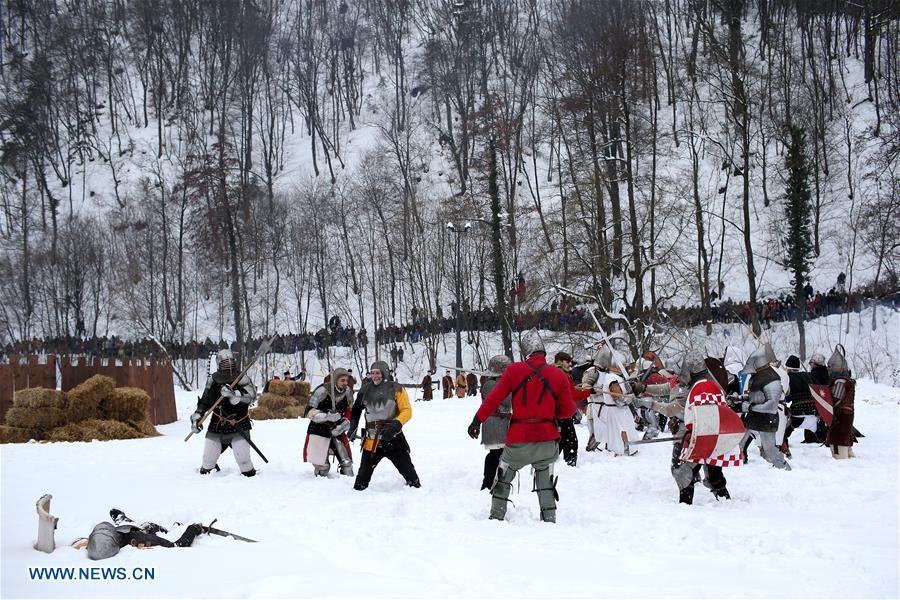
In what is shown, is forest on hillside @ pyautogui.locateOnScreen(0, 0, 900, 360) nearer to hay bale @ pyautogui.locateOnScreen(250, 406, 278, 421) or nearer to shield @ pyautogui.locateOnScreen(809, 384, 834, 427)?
→ hay bale @ pyautogui.locateOnScreen(250, 406, 278, 421)

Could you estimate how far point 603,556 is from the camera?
536cm

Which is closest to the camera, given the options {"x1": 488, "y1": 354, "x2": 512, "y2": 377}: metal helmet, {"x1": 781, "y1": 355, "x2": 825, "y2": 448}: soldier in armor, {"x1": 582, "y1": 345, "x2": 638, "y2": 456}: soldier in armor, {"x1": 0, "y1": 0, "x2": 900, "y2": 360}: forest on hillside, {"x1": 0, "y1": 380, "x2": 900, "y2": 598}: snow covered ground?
{"x1": 0, "y1": 380, "x2": 900, "y2": 598}: snow covered ground

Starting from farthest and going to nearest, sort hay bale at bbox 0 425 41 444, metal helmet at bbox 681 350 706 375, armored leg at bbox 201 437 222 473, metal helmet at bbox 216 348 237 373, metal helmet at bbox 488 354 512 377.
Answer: hay bale at bbox 0 425 41 444, metal helmet at bbox 216 348 237 373, armored leg at bbox 201 437 222 473, metal helmet at bbox 488 354 512 377, metal helmet at bbox 681 350 706 375

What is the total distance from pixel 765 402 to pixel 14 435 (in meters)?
13.3

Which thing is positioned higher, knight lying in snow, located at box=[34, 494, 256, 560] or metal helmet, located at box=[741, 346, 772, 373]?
metal helmet, located at box=[741, 346, 772, 373]

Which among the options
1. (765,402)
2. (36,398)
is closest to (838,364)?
(765,402)

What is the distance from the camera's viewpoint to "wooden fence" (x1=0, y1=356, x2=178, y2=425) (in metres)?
16.3

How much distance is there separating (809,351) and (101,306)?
121ft

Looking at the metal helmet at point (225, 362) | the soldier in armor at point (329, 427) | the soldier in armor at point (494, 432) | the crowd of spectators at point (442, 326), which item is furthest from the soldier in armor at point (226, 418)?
the crowd of spectators at point (442, 326)

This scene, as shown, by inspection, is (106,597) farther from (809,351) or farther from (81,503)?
(809,351)

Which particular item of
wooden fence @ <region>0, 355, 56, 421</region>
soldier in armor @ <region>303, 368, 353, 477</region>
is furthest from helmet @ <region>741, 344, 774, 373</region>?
wooden fence @ <region>0, 355, 56, 421</region>

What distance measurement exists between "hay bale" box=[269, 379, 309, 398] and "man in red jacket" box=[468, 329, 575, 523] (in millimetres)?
16499

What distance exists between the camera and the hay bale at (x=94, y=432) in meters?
14.9

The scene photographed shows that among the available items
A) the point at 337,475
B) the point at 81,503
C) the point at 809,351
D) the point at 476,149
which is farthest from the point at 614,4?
the point at 81,503
